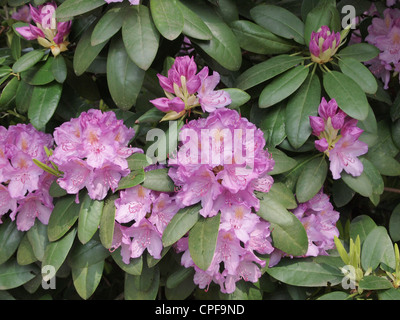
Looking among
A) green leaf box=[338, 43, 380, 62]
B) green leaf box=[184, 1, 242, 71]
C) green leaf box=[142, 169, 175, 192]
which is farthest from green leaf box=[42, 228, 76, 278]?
green leaf box=[338, 43, 380, 62]

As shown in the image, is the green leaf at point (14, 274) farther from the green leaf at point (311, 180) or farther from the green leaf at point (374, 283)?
the green leaf at point (374, 283)

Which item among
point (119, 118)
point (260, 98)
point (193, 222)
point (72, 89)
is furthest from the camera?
point (72, 89)

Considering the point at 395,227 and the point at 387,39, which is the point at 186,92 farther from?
the point at 395,227

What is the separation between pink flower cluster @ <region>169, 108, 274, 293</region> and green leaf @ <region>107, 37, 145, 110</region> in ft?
0.62

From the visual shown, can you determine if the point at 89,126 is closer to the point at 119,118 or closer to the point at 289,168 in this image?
the point at 119,118

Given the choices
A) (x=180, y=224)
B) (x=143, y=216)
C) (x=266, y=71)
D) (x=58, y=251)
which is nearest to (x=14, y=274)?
(x=58, y=251)

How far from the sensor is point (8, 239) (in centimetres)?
152

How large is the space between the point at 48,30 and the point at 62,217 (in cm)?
55

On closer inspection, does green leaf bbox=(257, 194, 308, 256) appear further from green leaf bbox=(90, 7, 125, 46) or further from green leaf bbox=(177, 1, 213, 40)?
green leaf bbox=(90, 7, 125, 46)

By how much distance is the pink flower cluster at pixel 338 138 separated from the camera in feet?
4.48

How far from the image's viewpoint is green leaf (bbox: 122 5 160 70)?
1285 mm

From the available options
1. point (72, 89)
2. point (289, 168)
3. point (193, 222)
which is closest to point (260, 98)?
point (289, 168)

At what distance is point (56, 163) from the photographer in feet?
4.32
